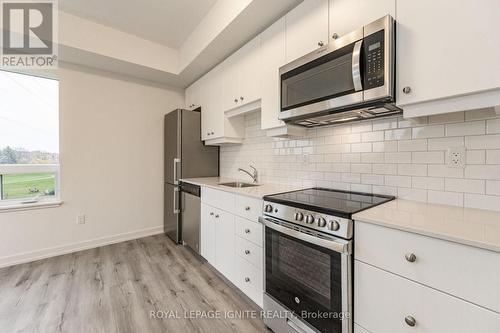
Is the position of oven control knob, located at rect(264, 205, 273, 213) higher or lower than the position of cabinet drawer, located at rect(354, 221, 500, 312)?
higher

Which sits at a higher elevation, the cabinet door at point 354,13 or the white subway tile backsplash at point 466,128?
the cabinet door at point 354,13

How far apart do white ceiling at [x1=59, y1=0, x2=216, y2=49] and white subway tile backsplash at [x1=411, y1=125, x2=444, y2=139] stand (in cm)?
220

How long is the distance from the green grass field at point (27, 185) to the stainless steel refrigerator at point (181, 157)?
4.71 feet

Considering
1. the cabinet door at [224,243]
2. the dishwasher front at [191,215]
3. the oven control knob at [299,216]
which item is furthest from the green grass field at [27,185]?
the oven control knob at [299,216]

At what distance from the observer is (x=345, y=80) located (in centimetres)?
133

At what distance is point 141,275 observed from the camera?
7.41 feet

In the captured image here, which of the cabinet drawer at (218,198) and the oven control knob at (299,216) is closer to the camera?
the oven control knob at (299,216)

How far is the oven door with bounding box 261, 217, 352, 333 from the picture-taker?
1.10 metres

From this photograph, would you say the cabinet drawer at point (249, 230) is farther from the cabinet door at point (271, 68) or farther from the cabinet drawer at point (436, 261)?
the cabinet door at point (271, 68)

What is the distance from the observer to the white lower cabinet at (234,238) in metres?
1.70

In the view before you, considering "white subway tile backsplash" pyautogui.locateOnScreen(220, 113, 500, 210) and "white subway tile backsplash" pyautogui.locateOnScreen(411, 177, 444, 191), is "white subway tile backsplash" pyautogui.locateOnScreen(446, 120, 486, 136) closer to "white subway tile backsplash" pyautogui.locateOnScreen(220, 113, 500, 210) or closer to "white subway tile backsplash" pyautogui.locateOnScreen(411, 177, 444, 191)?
"white subway tile backsplash" pyautogui.locateOnScreen(220, 113, 500, 210)

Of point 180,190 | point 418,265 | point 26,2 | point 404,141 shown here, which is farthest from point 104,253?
point 404,141

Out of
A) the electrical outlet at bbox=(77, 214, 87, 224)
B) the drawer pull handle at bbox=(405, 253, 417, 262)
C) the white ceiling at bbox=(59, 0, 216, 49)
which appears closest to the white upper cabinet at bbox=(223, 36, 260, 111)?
the white ceiling at bbox=(59, 0, 216, 49)

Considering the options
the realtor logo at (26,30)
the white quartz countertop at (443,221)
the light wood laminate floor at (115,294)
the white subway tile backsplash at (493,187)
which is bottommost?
the light wood laminate floor at (115,294)
